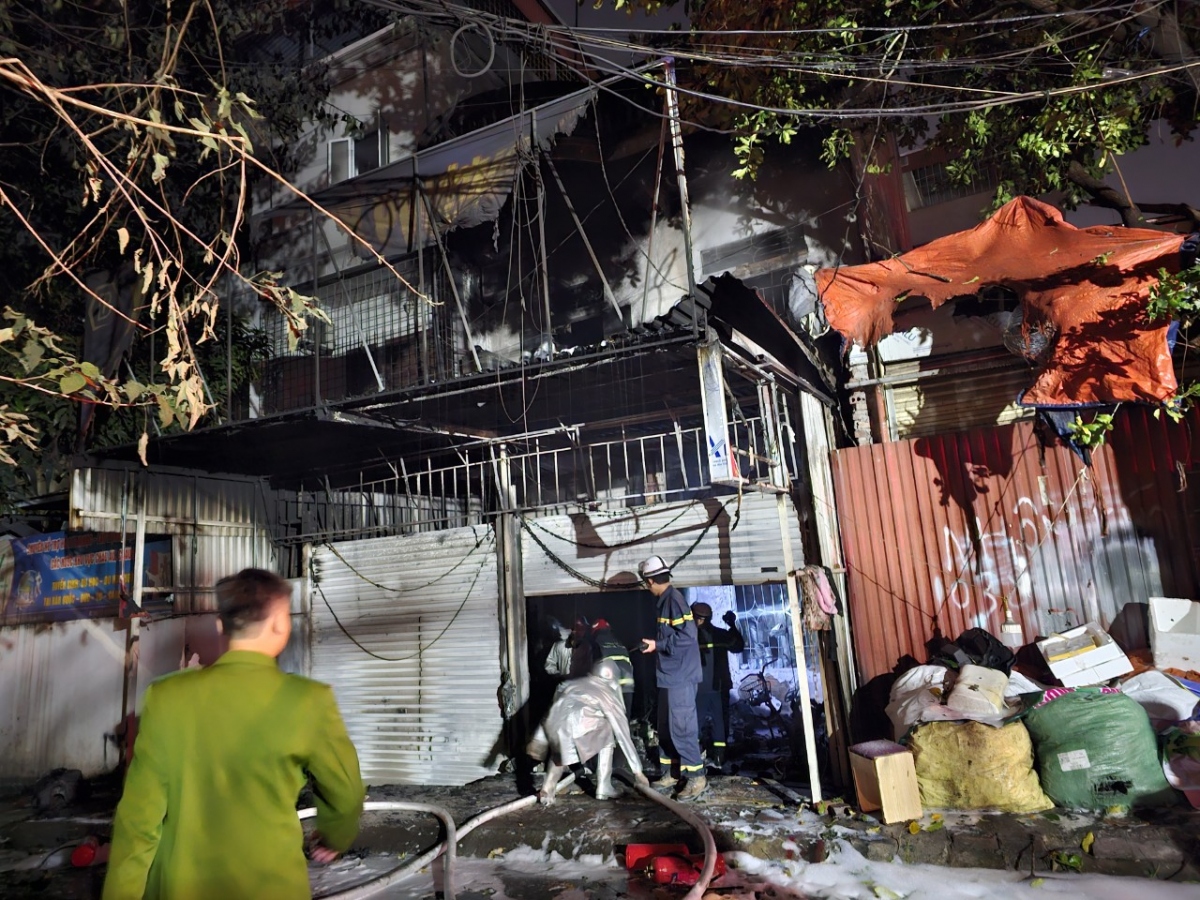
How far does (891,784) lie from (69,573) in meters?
12.1

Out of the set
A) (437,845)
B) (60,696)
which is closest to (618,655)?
(437,845)

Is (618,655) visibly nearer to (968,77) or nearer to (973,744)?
(973,744)

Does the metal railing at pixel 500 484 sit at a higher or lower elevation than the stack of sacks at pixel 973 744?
higher

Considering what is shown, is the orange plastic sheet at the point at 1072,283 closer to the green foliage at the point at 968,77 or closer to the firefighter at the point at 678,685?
the green foliage at the point at 968,77

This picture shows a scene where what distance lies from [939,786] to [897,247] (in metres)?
7.01

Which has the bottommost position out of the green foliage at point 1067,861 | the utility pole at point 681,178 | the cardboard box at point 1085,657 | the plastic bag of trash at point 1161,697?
the green foliage at point 1067,861

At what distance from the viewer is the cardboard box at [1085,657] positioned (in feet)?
21.3

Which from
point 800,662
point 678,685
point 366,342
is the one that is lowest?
point 678,685

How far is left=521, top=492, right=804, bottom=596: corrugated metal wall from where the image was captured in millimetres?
8117

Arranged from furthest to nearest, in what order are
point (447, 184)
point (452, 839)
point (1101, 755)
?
point (447, 184), point (452, 839), point (1101, 755)

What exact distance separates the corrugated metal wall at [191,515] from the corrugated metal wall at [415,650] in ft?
5.79

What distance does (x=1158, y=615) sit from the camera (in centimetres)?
658

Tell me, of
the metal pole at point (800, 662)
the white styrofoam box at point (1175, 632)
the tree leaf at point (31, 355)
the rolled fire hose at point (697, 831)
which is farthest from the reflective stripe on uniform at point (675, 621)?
the tree leaf at point (31, 355)

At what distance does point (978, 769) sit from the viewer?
6.09 m
